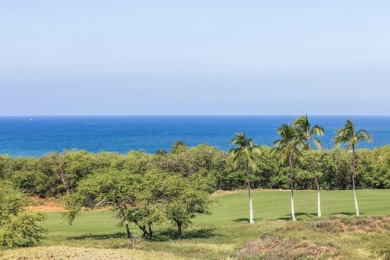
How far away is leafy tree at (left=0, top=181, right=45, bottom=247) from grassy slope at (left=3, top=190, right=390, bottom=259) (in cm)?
211

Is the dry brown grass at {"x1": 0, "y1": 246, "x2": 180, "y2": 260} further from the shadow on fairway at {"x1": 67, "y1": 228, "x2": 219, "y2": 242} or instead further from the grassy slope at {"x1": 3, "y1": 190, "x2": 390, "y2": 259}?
the shadow on fairway at {"x1": 67, "y1": 228, "x2": 219, "y2": 242}

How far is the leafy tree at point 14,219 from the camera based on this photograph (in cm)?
3388

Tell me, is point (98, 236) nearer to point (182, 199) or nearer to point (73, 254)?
point (182, 199)

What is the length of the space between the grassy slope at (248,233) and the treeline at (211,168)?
1212 centimetres

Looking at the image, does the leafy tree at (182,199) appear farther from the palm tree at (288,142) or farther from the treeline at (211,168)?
the treeline at (211,168)

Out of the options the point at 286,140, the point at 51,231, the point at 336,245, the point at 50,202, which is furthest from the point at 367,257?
the point at 50,202

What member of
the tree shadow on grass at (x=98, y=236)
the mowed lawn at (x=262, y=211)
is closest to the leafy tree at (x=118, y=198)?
the tree shadow on grass at (x=98, y=236)

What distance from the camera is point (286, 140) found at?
50875 millimetres

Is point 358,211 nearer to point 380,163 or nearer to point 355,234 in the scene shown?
point 355,234

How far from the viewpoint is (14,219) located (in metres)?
34.8

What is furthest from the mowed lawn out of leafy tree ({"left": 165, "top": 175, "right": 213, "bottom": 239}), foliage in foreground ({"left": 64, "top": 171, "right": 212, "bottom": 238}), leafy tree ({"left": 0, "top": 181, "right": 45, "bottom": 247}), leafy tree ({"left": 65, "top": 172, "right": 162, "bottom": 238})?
leafy tree ({"left": 0, "top": 181, "right": 45, "bottom": 247})

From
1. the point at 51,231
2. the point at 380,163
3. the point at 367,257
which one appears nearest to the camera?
the point at 367,257

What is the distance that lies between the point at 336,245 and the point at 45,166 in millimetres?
64959

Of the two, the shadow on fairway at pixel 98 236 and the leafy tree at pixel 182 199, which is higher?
the leafy tree at pixel 182 199
